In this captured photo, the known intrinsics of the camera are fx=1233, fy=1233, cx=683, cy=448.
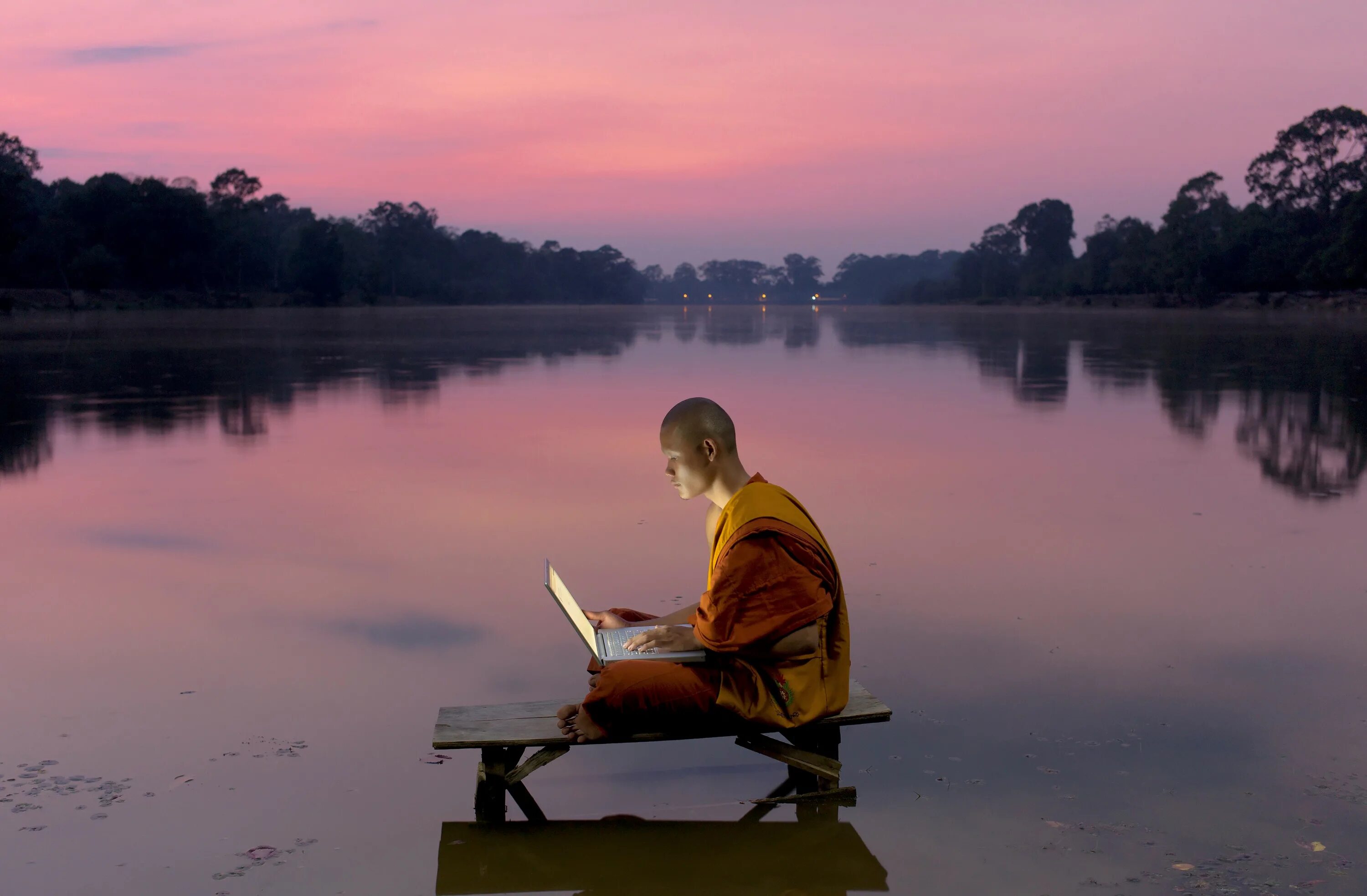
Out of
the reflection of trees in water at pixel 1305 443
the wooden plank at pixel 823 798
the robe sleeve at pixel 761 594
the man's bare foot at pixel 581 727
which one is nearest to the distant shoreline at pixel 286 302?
the reflection of trees in water at pixel 1305 443

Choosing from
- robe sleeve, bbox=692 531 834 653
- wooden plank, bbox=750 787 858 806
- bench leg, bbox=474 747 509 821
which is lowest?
wooden plank, bbox=750 787 858 806

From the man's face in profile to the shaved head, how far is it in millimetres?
14

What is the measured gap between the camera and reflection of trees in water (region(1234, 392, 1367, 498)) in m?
10.7

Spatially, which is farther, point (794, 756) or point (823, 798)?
point (823, 798)

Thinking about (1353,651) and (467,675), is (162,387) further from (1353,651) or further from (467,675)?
(1353,651)

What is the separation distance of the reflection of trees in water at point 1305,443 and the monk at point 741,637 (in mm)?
7500

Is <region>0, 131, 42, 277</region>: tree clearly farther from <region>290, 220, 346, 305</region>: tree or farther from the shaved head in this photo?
the shaved head

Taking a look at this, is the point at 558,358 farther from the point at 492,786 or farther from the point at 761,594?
the point at 761,594

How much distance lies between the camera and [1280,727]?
4.84 m

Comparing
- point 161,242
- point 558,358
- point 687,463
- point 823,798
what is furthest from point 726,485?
point 161,242

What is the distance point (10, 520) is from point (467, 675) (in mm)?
5234

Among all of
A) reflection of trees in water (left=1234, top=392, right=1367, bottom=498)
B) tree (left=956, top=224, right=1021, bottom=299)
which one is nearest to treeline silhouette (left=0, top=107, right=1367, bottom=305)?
tree (left=956, top=224, right=1021, bottom=299)

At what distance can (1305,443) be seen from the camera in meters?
13.2

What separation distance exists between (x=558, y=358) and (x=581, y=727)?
26.2 m
